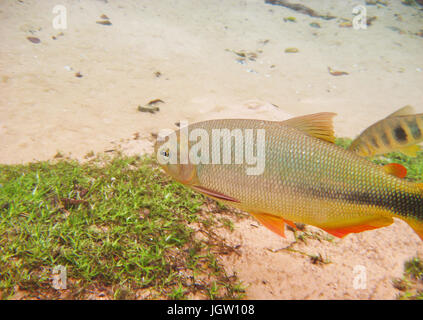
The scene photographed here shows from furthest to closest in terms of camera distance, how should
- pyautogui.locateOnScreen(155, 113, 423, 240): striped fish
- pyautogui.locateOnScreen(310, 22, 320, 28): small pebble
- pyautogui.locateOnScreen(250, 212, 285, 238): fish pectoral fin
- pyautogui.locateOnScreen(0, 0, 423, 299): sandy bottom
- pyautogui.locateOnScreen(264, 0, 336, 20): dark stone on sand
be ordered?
1. pyautogui.locateOnScreen(264, 0, 336, 20): dark stone on sand
2. pyautogui.locateOnScreen(310, 22, 320, 28): small pebble
3. pyautogui.locateOnScreen(0, 0, 423, 299): sandy bottom
4. pyautogui.locateOnScreen(250, 212, 285, 238): fish pectoral fin
5. pyautogui.locateOnScreen(155, 113, 423, 240): striped fish

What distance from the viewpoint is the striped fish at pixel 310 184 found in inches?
59.4

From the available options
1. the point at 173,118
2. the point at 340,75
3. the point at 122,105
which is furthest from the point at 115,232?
the point at 340,75

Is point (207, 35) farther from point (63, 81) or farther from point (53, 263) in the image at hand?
point (53, 263)

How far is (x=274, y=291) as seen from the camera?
2.09 meters

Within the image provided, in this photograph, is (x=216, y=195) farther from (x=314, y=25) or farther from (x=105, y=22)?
(x=314, y=25)

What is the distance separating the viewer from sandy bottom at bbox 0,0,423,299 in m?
2.43

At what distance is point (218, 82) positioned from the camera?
828 centimetres

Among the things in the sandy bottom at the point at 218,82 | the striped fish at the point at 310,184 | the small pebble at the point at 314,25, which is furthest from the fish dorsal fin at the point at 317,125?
the small pebble at the point at 314,25

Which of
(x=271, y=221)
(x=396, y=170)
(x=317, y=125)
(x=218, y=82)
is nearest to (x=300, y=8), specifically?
(x=218, y=82)

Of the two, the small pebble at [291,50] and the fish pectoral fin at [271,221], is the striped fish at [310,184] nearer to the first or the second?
the fish pectoral fin at [271,221]

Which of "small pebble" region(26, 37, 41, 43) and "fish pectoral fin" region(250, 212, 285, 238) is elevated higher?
"small pebble" region(26, 37, 41, 43)

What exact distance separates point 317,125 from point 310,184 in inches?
18.9

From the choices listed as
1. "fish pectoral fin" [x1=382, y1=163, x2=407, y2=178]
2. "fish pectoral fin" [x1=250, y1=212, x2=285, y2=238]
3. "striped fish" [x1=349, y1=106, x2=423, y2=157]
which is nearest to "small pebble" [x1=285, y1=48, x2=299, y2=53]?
"striped fish" [x1=349, y1=106, x2=423, y2=157]

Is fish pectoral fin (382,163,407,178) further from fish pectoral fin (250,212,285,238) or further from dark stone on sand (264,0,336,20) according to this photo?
dark stone on sand (264,0,336,20)
